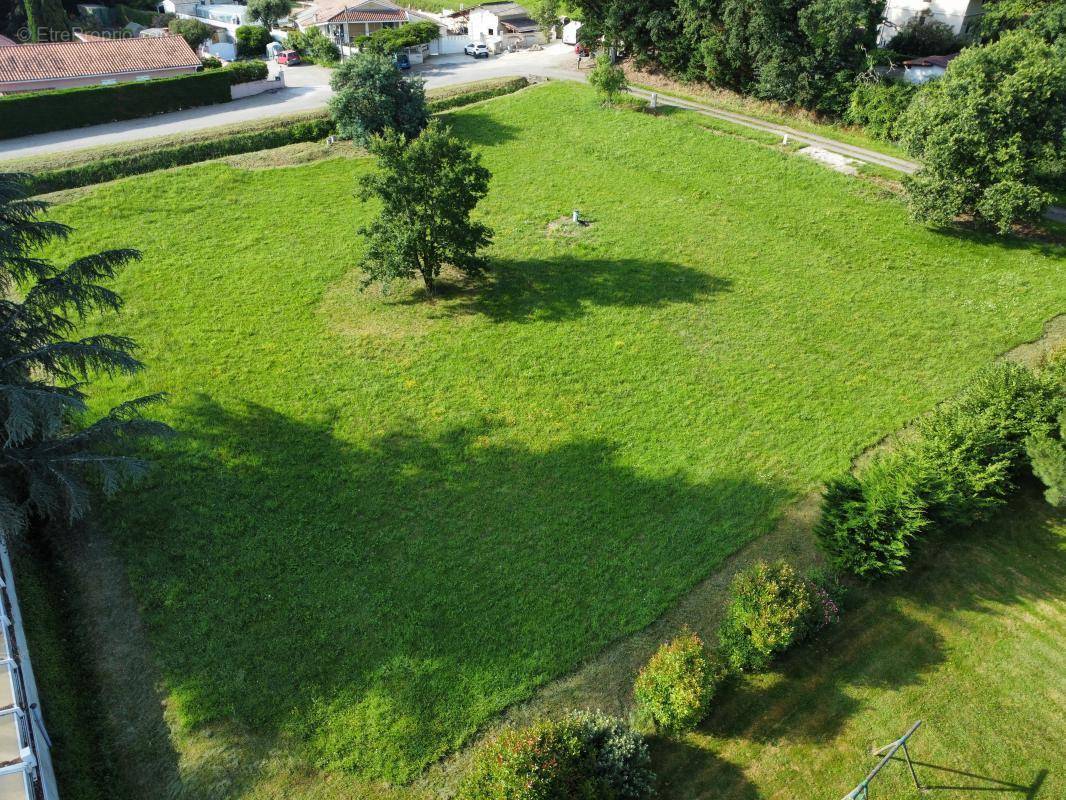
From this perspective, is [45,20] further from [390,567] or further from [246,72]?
[390,567]

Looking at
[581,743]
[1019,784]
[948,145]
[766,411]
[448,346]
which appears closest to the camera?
[581,743]

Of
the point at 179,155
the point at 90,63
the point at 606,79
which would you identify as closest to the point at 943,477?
the point at 606,79

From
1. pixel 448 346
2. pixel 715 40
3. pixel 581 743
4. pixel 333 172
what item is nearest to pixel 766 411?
pixel 448 346

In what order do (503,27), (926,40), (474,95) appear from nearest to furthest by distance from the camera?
(926,40) → (474,95) → (503,27)

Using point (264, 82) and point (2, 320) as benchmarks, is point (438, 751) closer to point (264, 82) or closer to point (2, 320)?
point (2, 320)

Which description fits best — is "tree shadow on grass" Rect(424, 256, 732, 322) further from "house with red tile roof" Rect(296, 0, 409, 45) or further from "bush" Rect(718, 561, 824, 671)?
"house with red tile roof" Rect(296, 0, 409, 45)

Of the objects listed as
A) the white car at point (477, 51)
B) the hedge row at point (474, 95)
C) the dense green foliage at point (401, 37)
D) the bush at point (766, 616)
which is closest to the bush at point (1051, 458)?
the bush at point (766, 616)

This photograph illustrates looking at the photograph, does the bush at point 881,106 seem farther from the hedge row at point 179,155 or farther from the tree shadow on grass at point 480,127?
the hedge row at point 179,155
